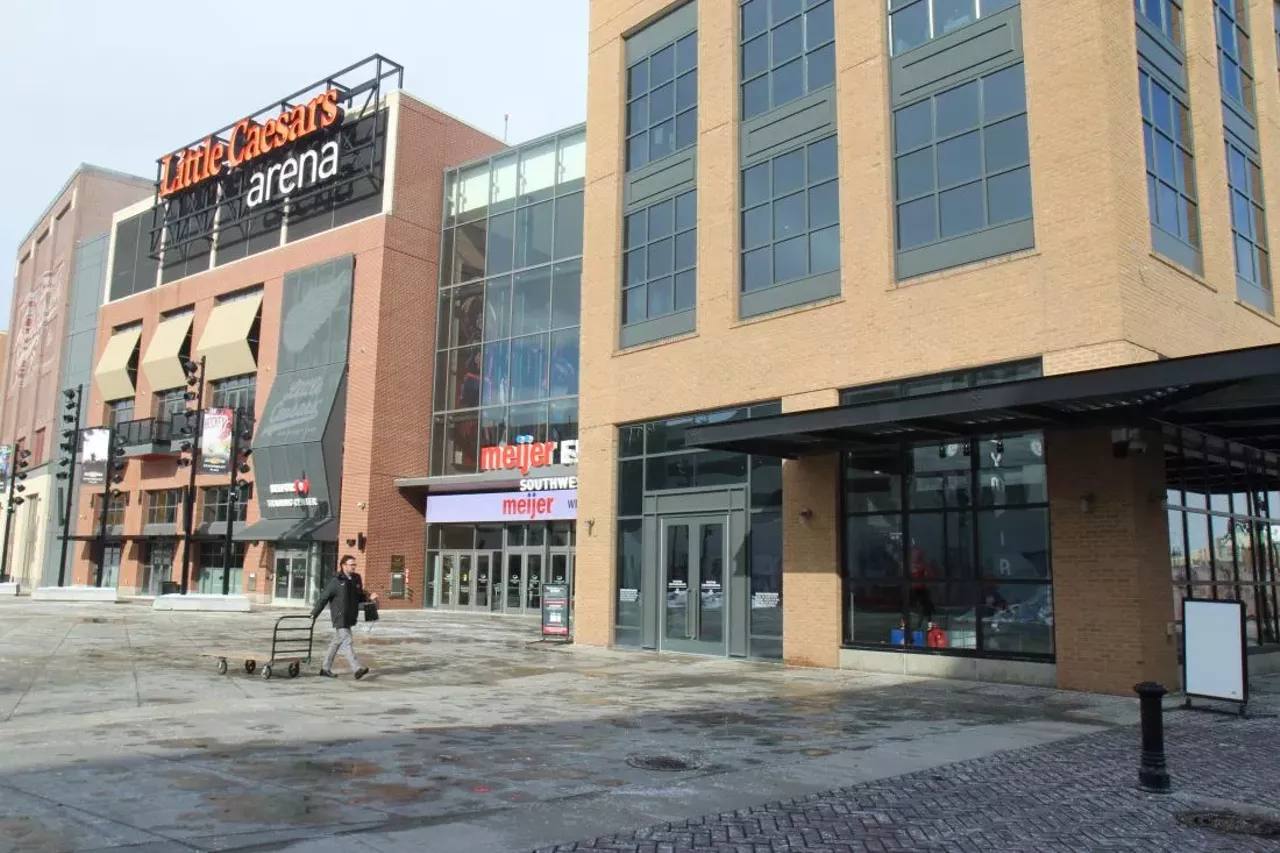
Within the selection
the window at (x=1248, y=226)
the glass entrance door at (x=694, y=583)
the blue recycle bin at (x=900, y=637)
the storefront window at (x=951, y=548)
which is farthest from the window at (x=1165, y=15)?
the glass entrance door at (x=694, y=583)

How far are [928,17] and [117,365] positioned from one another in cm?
4759

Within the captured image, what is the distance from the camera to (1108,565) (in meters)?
A: 13.8

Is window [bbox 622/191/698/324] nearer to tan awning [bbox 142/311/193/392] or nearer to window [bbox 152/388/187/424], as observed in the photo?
tan awning [bbox 142/311/193/392]

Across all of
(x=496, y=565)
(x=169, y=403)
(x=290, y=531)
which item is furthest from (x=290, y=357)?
(x=496, y=565)

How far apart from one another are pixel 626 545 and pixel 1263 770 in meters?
13.7

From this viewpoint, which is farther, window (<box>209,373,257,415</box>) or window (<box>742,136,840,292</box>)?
window (<box>209,373,257,415</box>)

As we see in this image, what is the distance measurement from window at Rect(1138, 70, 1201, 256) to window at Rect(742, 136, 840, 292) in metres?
4.98

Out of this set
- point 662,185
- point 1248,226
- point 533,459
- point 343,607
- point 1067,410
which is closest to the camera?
point 1067,410

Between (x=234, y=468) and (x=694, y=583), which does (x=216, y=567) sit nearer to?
(x=234, y=468)

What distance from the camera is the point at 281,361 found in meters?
42.3

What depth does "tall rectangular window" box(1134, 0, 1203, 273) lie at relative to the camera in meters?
15.4

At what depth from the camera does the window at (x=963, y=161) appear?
15.4m

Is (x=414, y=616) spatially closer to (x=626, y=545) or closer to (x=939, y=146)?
(x=626, y=545)

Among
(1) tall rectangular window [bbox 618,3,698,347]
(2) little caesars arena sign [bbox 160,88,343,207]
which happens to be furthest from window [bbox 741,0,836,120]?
(2) little caesars arena sign [bbox 160,88,343,207]
